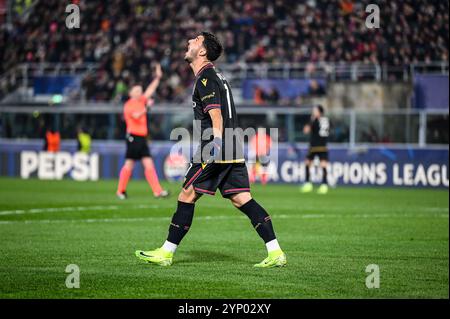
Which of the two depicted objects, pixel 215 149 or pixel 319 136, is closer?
pixel 215 149

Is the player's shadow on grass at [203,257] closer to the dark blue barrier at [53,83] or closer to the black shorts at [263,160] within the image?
the black shorts at [263,160]

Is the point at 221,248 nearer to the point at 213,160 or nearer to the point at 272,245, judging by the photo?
the point at 272,245

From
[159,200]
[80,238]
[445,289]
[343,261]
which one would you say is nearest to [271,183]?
[159,200]

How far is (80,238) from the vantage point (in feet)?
40.5

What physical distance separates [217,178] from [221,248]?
6.85 ft

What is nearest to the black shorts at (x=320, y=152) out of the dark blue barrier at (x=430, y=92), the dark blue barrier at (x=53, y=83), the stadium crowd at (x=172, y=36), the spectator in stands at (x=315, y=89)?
the dark blue barrier at (x=430, y=92)

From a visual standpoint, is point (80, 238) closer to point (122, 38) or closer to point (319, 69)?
point (319, 69)

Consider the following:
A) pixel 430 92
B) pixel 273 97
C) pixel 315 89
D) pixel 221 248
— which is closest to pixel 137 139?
pixel 221 248

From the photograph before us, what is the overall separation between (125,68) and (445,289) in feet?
91.6

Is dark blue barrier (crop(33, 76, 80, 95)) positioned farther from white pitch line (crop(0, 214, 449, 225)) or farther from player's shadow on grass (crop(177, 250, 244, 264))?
player's shadow on grass (crop(177, 250, 244, 264))

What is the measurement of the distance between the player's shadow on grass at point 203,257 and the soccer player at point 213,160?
544 millimetres

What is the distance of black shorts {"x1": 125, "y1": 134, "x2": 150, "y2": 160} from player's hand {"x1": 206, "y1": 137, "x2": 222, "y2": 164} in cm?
1039

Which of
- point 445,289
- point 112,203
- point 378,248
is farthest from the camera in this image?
point 112,203

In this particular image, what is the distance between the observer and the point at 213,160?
945 centimetres
